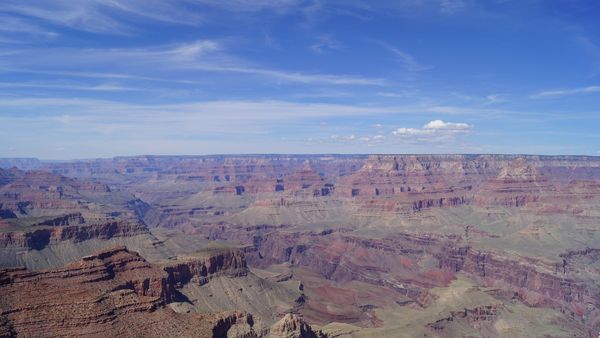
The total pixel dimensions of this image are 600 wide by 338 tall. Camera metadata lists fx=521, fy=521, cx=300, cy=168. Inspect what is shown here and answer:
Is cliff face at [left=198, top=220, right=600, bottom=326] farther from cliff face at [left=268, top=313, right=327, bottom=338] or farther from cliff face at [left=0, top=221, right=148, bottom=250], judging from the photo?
cliff face at [left=268, top=313, right=327, bottom=338]

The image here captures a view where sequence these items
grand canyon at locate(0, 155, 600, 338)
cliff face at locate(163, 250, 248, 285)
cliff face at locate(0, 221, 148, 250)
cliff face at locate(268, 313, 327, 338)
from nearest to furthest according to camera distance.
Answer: grand canyon at locate(0, 155, 600, 338), cliff face at locate(268, 313, 327, 338), cliff face at locate(163, 250, 248, 285), cliff face at locate(0, 221, 148, 250)

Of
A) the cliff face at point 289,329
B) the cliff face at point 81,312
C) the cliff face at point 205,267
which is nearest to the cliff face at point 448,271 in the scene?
the cliff face at point 205,267

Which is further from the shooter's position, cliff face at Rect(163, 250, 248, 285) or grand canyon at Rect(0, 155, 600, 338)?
cliff face at Rect(163, 250, 248, 285)

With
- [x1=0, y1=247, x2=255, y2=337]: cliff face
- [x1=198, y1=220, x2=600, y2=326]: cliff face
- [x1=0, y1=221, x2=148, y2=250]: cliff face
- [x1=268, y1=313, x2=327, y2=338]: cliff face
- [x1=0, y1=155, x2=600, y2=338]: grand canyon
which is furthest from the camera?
[x1=198, y1=220, x2=600, y2=326]: cliff face

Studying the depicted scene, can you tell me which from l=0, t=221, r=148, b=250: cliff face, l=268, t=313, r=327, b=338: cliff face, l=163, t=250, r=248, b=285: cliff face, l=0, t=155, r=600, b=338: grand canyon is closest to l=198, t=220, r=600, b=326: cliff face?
l=0, t=155, r=600, b=338: grand canyon

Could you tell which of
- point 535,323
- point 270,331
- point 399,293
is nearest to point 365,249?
point 399,293

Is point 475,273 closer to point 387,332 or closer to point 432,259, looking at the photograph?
point 432,259

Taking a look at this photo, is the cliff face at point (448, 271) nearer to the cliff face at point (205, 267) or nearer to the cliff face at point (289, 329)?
the cliff face at point (205, 267)

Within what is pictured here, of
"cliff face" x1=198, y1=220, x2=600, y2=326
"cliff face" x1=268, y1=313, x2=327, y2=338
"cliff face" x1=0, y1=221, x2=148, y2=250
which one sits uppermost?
"cliff face" x1=0, y1=221, x2=148, y2=250
